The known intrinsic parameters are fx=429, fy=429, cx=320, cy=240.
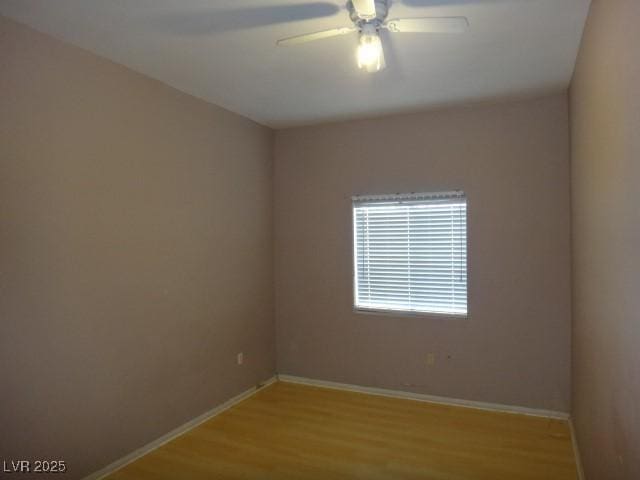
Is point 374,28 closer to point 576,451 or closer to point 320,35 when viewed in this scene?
point 320,35

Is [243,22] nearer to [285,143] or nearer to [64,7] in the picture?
[64,7]

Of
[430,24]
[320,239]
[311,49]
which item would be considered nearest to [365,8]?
[430,24]

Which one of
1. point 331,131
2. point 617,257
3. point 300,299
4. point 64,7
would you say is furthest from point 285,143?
point 617,257

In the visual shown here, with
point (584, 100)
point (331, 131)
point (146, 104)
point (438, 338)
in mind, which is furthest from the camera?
point (331, 131)

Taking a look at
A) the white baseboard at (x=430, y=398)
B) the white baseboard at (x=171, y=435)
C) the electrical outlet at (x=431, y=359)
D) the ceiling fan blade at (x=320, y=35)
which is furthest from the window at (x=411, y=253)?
the ceiling fan blade at (x=320, y=35)

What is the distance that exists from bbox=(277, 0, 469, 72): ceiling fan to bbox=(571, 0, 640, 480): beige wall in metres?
0.68

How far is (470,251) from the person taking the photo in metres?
3.87

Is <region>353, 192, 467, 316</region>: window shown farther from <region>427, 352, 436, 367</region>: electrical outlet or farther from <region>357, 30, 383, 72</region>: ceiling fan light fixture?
<region>357, 30, 383, 72</region>: ceiling fan light fixture

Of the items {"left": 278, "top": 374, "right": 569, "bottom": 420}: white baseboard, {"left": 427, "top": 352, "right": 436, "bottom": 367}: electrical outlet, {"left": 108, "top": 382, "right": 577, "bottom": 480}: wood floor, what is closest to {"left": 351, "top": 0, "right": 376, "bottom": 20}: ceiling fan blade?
{"left": 108, "top": 382, "right": 577, "bottom": 480}: wood floor

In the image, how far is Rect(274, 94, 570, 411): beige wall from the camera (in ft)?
11.9

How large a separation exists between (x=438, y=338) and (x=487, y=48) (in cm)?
249

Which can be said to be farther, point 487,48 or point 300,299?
point 300,299

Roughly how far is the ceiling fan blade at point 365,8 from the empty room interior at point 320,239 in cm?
2

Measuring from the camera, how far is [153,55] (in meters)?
2.80
